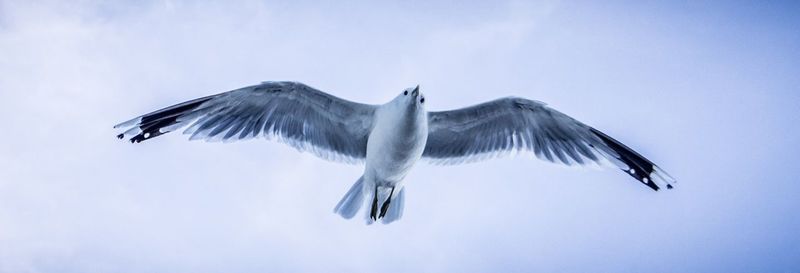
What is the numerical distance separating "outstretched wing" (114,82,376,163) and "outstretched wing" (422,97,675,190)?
0.64m

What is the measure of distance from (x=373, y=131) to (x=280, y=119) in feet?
2.73

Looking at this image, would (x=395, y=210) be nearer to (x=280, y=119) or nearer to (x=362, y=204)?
(x=362, y=204)

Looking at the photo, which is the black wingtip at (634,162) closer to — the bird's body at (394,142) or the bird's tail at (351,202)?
the bird's body at (394,142)

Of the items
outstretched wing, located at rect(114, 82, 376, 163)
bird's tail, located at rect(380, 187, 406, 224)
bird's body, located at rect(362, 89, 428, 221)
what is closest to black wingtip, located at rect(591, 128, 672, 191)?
bird's body, located at rect(362, 89, 428, 221)

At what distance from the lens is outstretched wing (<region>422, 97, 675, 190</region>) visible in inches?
175

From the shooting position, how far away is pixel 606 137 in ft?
14.7

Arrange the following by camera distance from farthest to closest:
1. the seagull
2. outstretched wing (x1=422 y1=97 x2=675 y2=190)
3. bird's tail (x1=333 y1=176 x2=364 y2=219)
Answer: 1. bird's tail (x1=333 y1=176 x2=364 y2=219)
2. outstretched wing (x1=422 y1=97 x2=675 y2=190)
3. the seagull

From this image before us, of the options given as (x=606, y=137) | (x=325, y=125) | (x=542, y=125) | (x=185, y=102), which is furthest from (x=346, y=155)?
(x=606, y=137)

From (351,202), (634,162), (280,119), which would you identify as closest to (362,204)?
(351,202)

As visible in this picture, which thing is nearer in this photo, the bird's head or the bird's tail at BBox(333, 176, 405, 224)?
the bird's head

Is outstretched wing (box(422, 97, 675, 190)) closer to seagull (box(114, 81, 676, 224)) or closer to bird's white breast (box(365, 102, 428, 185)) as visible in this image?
seagull (box(114, 81, 676, 224))

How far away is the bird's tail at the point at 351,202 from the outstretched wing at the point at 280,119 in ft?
0.88

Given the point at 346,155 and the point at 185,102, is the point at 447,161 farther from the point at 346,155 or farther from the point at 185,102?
the point at 185,102

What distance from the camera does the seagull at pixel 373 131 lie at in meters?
4.29
